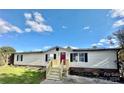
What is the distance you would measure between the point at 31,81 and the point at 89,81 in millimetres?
2128

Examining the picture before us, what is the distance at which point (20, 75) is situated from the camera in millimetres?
7840

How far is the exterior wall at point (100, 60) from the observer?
27.0ft

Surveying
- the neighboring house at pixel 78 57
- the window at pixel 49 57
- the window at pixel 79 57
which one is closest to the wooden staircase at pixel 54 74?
the neighboring house at pixel 78 57

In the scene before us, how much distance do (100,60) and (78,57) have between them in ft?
3.55

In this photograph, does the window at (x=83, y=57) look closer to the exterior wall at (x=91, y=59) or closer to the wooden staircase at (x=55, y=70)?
the exterior wall at (x=91, y=59)

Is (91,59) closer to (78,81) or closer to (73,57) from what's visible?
(73,57)

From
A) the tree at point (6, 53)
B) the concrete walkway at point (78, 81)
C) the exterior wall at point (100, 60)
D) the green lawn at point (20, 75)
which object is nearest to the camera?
the concrete walkway at point (78, 81)

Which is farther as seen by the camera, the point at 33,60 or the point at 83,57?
the point at 33,60

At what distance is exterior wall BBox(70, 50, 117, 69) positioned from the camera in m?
8.23

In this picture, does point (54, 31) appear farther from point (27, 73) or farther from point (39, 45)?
point (27, 73)

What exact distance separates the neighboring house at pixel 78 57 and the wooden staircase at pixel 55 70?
36cm

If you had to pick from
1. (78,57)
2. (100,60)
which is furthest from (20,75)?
(100,60)
